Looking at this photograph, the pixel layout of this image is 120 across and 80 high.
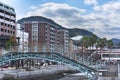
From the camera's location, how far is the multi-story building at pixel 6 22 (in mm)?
110706

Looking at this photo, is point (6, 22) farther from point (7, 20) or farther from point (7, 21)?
point (7, 20)

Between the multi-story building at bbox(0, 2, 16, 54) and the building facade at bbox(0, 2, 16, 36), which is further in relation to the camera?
the building facade at bbox(0, 2, 16, 36)

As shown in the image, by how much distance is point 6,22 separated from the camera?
4619 inches

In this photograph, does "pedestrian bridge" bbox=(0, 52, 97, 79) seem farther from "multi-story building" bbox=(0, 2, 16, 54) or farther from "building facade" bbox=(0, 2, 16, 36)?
"building facade" bbox=(0, 2, 16, 36)

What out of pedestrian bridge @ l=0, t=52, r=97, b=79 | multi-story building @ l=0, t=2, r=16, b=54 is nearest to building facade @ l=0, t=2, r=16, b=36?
multi-story building @ l=0, t=2, r=16, b=54

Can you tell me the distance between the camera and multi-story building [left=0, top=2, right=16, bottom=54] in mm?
110706

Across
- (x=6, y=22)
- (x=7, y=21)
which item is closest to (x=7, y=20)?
(x=7, y=21)

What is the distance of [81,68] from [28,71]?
88.0 ft

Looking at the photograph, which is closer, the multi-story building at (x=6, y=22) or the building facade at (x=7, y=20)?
the multi-story building at (x=6, y=22)

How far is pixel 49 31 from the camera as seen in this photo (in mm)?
176000

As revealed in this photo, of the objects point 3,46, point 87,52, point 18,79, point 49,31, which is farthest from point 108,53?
point 18,79

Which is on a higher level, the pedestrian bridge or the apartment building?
the apartment building

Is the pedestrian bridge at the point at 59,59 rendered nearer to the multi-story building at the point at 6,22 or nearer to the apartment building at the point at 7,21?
the multi-story building at the point at 6,22

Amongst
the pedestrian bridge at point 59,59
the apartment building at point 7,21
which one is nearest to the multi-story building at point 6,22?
the apartment building at point 7,21
